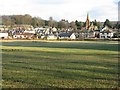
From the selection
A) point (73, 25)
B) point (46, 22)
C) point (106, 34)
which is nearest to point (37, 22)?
point (46, 22)

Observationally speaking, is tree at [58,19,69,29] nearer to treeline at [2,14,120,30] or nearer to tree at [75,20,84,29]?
treeline at [2,14,120,30]

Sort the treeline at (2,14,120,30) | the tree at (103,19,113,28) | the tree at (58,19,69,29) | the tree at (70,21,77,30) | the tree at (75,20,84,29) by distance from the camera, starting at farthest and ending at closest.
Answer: the tree at (58,19,69,29), the tree at (103,19,113,28), the tree at (75,20,84,29), the tree at (70,21,77,30), the treeline at (2,14,120,30)

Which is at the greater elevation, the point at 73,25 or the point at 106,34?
the point at 73,25

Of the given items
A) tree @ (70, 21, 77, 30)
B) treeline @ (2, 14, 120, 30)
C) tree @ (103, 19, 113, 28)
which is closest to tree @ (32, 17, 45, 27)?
treeline @ (2, 14, 120, 30)

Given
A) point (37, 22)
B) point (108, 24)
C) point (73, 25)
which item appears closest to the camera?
point (73, 25)

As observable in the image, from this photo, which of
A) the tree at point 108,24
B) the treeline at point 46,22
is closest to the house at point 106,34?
the treeline at point 46,22

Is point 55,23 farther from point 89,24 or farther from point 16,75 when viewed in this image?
point 16,75

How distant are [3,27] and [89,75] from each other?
427 ft

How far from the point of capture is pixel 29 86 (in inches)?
482

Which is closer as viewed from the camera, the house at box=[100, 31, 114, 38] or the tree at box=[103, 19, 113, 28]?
the house at box=[100, 31, 114, 38]

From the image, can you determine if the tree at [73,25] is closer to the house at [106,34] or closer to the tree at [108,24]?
the tree at [108,24]

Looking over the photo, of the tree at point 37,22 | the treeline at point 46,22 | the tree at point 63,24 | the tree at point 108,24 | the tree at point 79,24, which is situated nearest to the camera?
the treeline at point 46,22

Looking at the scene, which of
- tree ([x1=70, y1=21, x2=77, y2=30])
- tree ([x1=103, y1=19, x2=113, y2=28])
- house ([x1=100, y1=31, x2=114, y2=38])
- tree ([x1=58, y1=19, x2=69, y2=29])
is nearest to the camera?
→ house ([x1=100, y1=31, x2=114, y2=38])

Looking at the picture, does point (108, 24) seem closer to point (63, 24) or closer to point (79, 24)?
point (79, 24)
